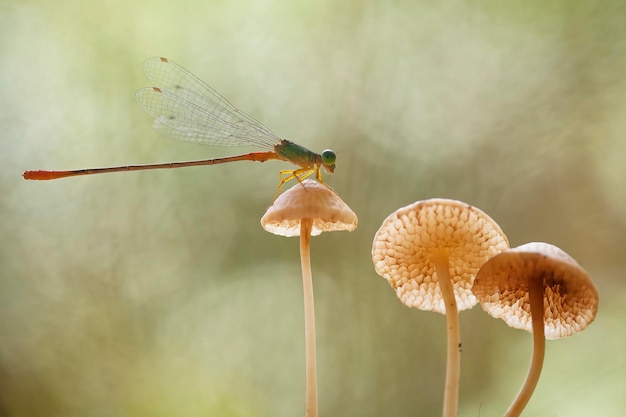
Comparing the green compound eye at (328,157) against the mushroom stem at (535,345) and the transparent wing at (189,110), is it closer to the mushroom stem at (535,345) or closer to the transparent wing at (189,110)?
the transparent wing at (189,110)

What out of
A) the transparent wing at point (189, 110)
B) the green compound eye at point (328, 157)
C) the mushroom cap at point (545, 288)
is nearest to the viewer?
the mushroom cap at point (545, 288)

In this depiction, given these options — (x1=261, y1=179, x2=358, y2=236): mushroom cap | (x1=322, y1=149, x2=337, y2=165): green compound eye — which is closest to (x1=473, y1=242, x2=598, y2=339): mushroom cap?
(x1=261, y1=179, x2=358, y2=236): mushroom cap

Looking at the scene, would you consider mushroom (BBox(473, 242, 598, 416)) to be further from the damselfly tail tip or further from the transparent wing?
the damselfly tail tip

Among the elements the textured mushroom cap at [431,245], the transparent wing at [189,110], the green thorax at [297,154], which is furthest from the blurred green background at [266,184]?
the textured mushroom cap at [431,245]

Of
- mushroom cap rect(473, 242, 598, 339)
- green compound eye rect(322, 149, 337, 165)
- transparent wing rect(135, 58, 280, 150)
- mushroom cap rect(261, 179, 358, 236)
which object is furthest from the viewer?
transparent wing rect(135, 58, 280, 150)

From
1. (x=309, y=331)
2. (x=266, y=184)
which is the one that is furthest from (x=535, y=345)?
(x=266, y=184)

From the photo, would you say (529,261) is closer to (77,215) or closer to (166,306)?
(166,306)
